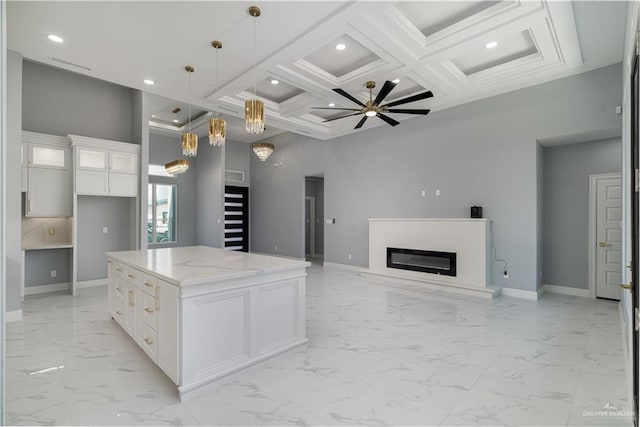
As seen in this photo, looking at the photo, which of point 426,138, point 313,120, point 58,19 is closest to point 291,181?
point 313,120

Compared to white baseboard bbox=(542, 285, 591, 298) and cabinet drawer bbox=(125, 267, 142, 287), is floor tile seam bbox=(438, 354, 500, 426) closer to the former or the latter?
cabinet drawer bbox=(125, 267, 142, 287)

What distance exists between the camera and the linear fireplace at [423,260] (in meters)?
5.74

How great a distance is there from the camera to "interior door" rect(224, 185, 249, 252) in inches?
409

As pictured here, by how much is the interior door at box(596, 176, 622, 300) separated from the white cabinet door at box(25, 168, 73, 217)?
27.7ft

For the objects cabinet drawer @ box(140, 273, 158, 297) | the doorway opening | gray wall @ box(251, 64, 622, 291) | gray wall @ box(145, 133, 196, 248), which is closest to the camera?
cabinet drawer @ box(140, 273, 158, 297)

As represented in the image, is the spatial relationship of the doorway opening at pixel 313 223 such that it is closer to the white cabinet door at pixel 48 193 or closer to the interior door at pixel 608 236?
the white cabinet door at pixel 48 193

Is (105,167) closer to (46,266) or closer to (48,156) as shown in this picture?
(48,156)

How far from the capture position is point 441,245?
5855 mm

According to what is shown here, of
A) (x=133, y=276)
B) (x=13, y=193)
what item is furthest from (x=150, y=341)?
(x=13, y=193)

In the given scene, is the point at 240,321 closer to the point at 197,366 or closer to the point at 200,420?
the point at 197,366

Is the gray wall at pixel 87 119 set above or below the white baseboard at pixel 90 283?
above

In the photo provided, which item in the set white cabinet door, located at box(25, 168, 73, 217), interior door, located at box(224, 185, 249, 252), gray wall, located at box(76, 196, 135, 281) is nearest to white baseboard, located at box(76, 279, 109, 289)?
gray wall, located at box(76, 196, 135, 281)

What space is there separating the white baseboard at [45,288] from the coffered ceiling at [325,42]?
3552 millimetres

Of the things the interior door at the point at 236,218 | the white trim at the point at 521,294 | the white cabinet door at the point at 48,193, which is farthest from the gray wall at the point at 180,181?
the white trim at the point at 521,294
